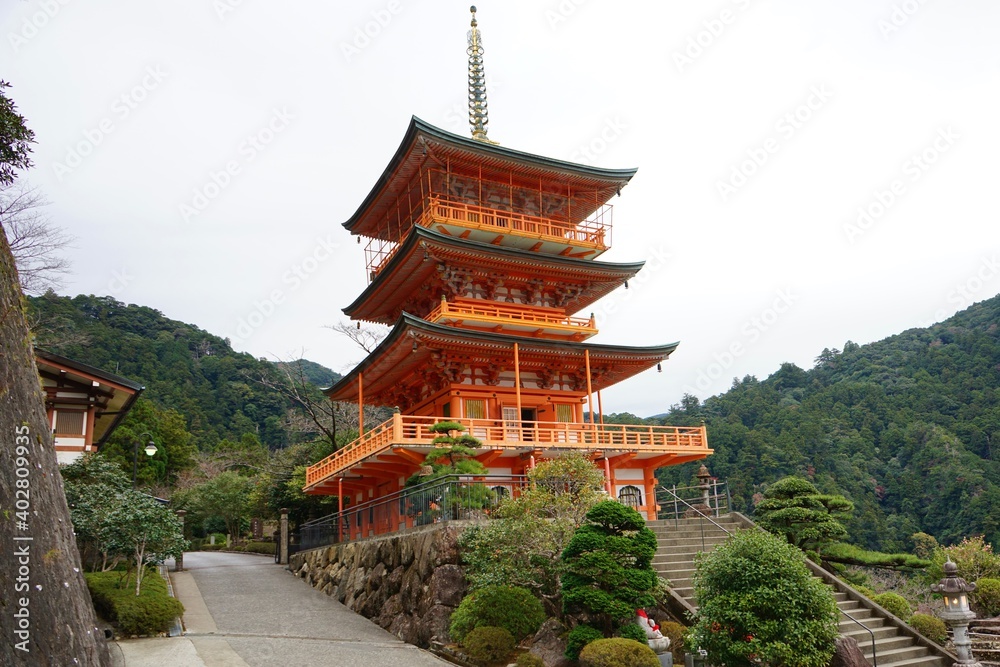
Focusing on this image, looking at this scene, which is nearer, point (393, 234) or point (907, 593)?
point (907, 593)

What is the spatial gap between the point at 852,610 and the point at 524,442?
33.8 ft

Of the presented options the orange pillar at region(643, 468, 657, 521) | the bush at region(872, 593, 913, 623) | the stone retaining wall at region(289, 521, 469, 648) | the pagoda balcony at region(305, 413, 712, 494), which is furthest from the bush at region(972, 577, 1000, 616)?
the stone retaining wall at region(289, 521, 469, 648)

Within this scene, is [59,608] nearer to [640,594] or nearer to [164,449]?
[640,594]

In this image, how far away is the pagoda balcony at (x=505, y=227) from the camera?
2828 cm

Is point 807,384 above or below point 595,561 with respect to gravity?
above

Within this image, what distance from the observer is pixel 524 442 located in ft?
77.7

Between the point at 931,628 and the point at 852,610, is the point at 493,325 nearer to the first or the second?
the point at 852,610

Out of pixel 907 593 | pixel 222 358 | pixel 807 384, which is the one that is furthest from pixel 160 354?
pixel 907 593

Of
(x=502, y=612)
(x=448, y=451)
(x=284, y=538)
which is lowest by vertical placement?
(x=502, y=612)

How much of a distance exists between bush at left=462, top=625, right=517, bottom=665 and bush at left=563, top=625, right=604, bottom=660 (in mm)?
1142

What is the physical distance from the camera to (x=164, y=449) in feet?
193

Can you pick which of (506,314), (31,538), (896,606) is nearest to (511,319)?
(506,314)

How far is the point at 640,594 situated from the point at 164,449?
54111 mm

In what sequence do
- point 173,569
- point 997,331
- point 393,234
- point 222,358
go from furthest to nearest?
point 222,358
point 997,331
point 393,234
point 173,569
